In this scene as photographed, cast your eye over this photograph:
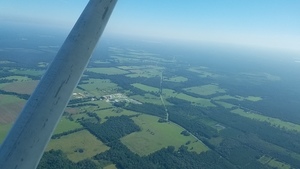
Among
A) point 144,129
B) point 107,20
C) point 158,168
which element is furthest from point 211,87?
point 107,20

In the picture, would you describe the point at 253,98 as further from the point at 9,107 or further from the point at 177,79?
the point at 9,107

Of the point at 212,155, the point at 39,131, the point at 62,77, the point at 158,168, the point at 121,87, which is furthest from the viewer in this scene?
the point at 121,87

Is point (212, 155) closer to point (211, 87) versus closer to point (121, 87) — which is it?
point (121, 87)

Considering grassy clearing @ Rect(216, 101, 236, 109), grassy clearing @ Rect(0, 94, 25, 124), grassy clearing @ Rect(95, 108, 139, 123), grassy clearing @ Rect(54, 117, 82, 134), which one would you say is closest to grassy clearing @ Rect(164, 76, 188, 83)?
grassy clearing @ Rect(216, 101, 236, 109)

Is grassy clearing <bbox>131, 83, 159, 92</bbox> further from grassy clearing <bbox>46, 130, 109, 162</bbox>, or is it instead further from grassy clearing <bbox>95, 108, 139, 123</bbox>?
grassy clearing <bbox>46, 130, 109, 162</bbox>

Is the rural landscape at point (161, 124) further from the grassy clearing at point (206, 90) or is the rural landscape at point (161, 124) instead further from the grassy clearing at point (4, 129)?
the grassy clearing at point (4, 129)

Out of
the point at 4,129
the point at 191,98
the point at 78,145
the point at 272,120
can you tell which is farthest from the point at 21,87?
the point at 272,120
